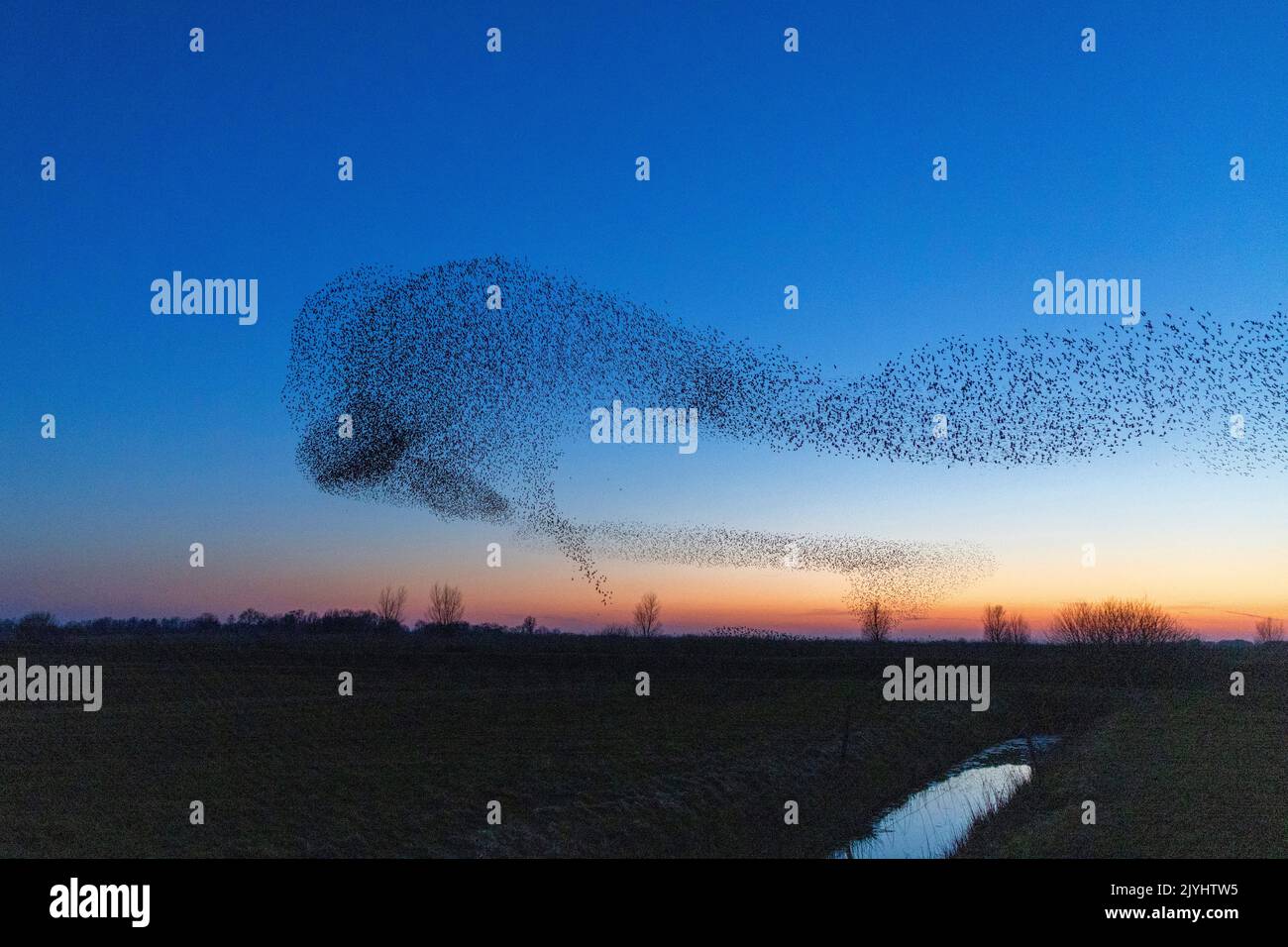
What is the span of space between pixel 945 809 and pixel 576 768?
14.3m

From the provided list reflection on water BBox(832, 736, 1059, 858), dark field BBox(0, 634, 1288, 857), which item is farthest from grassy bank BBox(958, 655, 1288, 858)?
reflection on water BBox(832, 736, 1059, 858)

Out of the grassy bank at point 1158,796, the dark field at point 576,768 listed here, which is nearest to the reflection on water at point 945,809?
the dark field at point 576,768

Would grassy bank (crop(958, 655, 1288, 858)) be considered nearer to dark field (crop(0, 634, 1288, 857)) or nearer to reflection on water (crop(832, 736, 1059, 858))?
dark field (crop(0, 634, 1288, 857))

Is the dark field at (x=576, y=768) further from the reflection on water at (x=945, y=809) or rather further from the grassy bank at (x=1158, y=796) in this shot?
the reflection on water at (x=945, y=809)

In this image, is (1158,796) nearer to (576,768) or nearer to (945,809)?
(945,809)

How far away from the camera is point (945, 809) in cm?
3641

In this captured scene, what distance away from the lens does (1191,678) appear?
324ft

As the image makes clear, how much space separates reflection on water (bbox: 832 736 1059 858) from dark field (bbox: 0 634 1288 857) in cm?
96

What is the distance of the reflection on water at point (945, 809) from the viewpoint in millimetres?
30078

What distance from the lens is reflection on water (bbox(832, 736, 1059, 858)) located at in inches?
1184
